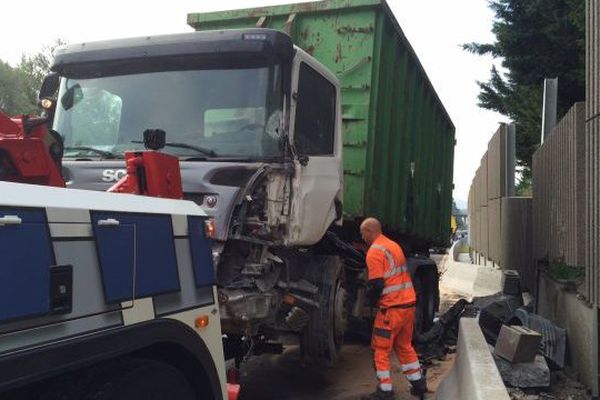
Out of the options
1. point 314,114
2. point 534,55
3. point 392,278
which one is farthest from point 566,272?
point 534,55

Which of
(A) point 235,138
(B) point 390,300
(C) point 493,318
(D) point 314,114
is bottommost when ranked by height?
(C) point 493,318

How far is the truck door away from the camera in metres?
4.92

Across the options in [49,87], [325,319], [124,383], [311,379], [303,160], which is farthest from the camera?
[311,379]

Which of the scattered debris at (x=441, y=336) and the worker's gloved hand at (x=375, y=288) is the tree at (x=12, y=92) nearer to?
the scattered debris at (x=441, y=336)

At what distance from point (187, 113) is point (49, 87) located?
49.9 inches

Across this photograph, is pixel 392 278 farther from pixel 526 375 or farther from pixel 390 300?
→ pixel 526 375

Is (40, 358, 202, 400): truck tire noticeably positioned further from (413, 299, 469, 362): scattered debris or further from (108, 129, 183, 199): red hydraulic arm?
(413, 299, 469, 362): scattered debris

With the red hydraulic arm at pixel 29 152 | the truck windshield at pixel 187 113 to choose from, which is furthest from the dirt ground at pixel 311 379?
the red hydraulic arm at pixel 29 152

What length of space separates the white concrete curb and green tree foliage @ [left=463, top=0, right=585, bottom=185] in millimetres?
12140

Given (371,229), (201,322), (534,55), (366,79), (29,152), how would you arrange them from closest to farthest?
(29,152)
(201,322)
(371,229)
(366,79)
(534,55)

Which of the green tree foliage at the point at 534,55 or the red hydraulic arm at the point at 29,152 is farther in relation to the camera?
the green tree foliage at the point at 534,55

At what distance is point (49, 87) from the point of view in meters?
5.19

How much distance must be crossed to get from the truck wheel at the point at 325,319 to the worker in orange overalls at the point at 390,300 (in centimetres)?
33

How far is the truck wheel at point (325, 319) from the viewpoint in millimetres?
5324
